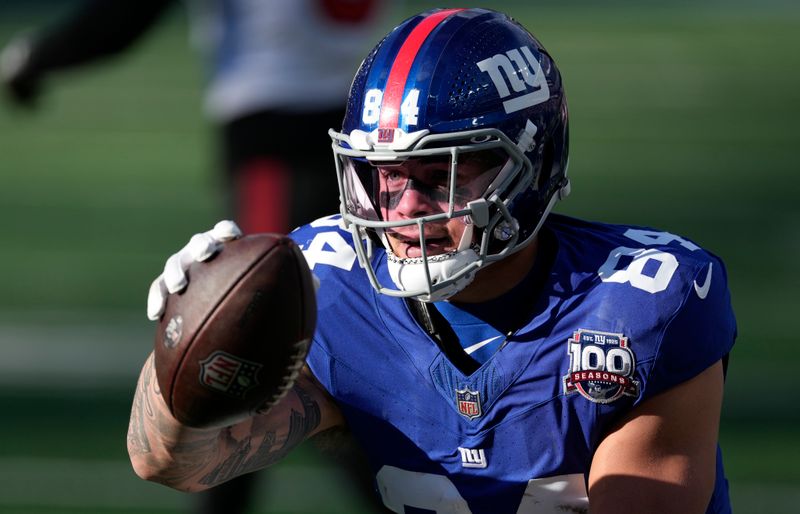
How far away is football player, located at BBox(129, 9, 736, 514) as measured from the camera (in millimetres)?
2174

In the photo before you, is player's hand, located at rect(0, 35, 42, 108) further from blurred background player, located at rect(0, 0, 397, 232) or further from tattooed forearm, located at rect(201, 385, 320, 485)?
tattooed forearm, located at rect(201, 385, 320, 485)

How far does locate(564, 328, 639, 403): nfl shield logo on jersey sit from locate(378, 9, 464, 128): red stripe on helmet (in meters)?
0.46

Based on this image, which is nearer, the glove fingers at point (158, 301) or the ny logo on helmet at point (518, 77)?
the glove fingers at point (158, 301)

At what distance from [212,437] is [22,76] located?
214cm

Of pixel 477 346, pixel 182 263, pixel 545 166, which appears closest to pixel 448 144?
pixel 545 166

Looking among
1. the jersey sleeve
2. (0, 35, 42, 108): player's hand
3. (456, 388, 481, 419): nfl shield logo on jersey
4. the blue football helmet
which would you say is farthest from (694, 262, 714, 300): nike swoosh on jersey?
(0, 35, 42, 108): player's hand

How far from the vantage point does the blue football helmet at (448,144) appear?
2.19m

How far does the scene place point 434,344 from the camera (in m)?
2.31

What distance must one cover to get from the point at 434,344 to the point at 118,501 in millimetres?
2174

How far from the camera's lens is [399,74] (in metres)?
2.25

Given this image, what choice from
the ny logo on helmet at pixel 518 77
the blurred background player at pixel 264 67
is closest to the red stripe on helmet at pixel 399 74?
the ny logo on helmet at pixel 518 77

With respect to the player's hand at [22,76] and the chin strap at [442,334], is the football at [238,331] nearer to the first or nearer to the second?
the chin strap at [442,334]

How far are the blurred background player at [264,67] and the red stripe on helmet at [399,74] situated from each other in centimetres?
143

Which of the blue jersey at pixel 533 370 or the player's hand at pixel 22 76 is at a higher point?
the player's hand at pixel 22 76
